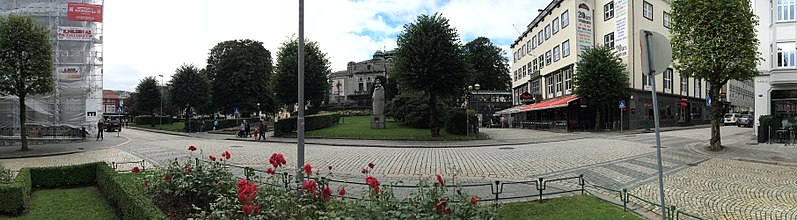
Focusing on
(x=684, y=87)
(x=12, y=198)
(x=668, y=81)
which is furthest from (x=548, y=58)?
(x=12, y=198)

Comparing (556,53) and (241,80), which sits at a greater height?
(556,53)

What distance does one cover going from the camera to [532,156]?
1573 cm

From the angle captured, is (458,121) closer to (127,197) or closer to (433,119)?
(433,119)

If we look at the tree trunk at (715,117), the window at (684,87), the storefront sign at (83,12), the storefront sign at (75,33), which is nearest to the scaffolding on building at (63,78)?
the storefront sign at (75,33)

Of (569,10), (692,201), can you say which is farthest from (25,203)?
(569,10)

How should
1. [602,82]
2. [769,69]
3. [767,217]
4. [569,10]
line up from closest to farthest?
[767,217]
[769,69]
[602,82]
[569,10]

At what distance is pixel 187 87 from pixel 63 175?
135 feet

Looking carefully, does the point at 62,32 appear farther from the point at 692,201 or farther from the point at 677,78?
the point at 677,78

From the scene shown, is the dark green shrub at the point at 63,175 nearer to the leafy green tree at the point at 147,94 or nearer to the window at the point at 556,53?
the window at the point at 556,53

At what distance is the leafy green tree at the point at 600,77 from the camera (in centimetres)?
3278

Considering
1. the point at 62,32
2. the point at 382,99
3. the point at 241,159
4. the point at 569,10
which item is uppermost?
the point at 569,10

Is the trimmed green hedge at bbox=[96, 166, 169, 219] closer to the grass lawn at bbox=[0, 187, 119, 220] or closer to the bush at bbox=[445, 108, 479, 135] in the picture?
the grass lawn at bbox=[0, 187, 119, 220]

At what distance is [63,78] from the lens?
86.5 ft

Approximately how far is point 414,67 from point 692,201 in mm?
19403
